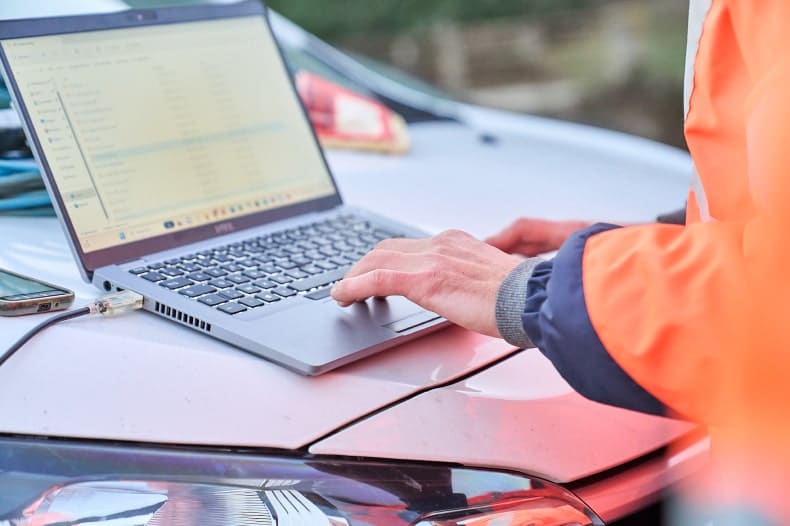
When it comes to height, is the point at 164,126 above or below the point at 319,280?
above

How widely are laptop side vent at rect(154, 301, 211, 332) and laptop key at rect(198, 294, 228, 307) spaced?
0.04m

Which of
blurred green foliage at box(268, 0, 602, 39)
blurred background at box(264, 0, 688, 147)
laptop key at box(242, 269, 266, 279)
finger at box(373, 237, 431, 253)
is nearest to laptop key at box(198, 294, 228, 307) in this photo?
laptop key at box(242, 269, 266, 279)

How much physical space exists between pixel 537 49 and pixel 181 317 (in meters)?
7.28

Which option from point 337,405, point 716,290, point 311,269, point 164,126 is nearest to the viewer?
point 716,290

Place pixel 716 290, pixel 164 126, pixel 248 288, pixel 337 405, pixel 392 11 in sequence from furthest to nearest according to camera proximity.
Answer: pixel 392 11 < pixel 164 126 < pixel 248 288 < pixel 337 405 < pixel 716 290

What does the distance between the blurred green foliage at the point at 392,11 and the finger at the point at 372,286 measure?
6076mm

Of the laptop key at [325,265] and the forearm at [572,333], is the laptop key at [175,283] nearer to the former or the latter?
the laptop key at [325,265]

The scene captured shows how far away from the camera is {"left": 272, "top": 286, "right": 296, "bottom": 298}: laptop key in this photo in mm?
1345

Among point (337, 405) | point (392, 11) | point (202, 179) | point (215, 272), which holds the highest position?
point (392, 11)

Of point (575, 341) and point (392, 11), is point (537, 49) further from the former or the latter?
point (575, 341)

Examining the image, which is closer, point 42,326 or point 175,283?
point 42,326

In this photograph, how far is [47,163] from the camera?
1.40 metres

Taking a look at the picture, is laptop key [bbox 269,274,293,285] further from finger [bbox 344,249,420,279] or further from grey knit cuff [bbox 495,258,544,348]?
grey knit cuff [bbox 495,258,544,348]

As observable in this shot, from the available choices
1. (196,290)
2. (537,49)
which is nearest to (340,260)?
(196,290)
